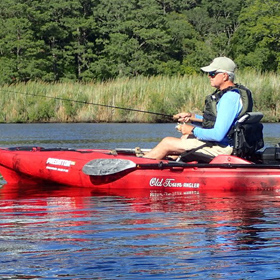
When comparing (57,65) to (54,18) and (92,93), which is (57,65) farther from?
(92,93)

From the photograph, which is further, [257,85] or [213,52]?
[213,52]

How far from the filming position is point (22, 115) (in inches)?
981

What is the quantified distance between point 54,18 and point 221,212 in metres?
43.2

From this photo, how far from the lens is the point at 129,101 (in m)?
24.6

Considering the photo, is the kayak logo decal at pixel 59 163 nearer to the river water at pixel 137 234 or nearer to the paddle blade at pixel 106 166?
the river water at pixel 137 234

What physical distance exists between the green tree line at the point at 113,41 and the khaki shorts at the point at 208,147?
3595cm

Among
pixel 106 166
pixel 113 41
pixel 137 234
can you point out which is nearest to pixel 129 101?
pixel 106 166

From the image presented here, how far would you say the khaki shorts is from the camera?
27.9 ft

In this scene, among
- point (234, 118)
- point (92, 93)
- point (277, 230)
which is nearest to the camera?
point (277, 230)

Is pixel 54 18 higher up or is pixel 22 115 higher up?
pixel 54 18

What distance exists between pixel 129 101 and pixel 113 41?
24125mm

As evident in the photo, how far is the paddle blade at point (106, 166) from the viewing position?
863 cm

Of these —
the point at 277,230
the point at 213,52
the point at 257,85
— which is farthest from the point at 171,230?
the point at 213,52

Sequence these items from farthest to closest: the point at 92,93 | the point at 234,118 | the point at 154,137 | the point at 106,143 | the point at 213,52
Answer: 1. the point at 213,52
2. the point at 92,93
3. the point at 154,137
4. the point at 106,143
5. the point at 234,118
